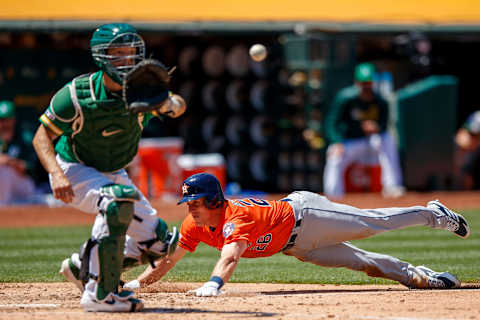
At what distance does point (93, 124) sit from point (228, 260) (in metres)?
1.21

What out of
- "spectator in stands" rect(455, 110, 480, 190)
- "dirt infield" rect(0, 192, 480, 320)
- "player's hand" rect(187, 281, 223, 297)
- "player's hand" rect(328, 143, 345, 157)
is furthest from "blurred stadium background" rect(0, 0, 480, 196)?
"player's hand" rect(187, 281, 223, 297)

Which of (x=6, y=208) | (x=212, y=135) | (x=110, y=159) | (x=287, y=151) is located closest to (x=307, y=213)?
(x=110, y=159)

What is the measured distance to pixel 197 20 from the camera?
574 inches

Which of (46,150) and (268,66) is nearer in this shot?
(46,150)

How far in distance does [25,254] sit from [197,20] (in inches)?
256

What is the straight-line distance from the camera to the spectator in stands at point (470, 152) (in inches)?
630

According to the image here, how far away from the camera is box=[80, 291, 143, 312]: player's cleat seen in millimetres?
5355

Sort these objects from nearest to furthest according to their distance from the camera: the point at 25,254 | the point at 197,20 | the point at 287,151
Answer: the point at 25,254 < the point at 197,20 < the point at 287,151

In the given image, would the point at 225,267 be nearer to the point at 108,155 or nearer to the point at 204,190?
the point at 204,190

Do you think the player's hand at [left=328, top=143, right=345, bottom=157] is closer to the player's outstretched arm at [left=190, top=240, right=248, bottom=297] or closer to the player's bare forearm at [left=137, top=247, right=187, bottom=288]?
the player's bare forearm at [left=137, top=247, right=187, bottom=288]

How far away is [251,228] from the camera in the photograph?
5902mm

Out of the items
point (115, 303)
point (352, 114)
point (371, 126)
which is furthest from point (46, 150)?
point (371, 126)

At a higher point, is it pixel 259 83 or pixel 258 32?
pixel 258 32

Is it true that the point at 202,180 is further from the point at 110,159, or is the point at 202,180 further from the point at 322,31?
the point at 322,31
